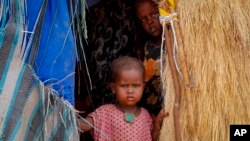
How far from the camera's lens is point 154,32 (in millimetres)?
3299

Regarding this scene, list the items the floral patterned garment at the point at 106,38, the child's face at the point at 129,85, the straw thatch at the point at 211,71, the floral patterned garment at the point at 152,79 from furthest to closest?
the floral patterned garment at the point at 106,38, the floral patterned garment at the point at 152,79, the child's face at the point at 129,85, the straw thatch at the point at 211,71

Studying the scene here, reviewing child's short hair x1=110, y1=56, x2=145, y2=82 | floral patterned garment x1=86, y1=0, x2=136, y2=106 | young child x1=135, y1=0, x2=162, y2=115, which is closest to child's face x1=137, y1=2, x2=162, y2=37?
young child x1=135, y1=0, x2=162, y2=115

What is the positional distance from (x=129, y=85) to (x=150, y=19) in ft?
2.06

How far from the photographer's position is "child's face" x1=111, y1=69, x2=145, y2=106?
284 centimetres

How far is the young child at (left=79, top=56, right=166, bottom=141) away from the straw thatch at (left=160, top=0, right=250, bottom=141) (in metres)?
0.14

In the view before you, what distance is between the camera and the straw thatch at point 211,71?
273cm

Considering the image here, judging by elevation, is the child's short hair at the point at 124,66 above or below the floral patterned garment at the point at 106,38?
below

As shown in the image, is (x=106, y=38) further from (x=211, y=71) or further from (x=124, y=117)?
(x=211, y=71)

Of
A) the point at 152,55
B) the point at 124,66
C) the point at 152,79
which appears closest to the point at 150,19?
the point at 152,55

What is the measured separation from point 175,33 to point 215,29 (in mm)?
232

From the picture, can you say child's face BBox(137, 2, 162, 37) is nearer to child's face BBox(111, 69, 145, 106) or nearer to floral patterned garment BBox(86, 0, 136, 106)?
floral patterned garment BBox(86, 0, 136, 106)

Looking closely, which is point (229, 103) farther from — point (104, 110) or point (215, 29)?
point (104, 110)

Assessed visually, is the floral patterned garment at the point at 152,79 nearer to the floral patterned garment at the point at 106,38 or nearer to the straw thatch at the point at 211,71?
the floral patterned garment at the point at 106,38

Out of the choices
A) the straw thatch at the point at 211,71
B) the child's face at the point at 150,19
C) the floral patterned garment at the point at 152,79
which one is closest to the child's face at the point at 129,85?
the straw thatch at the point at 211,71
